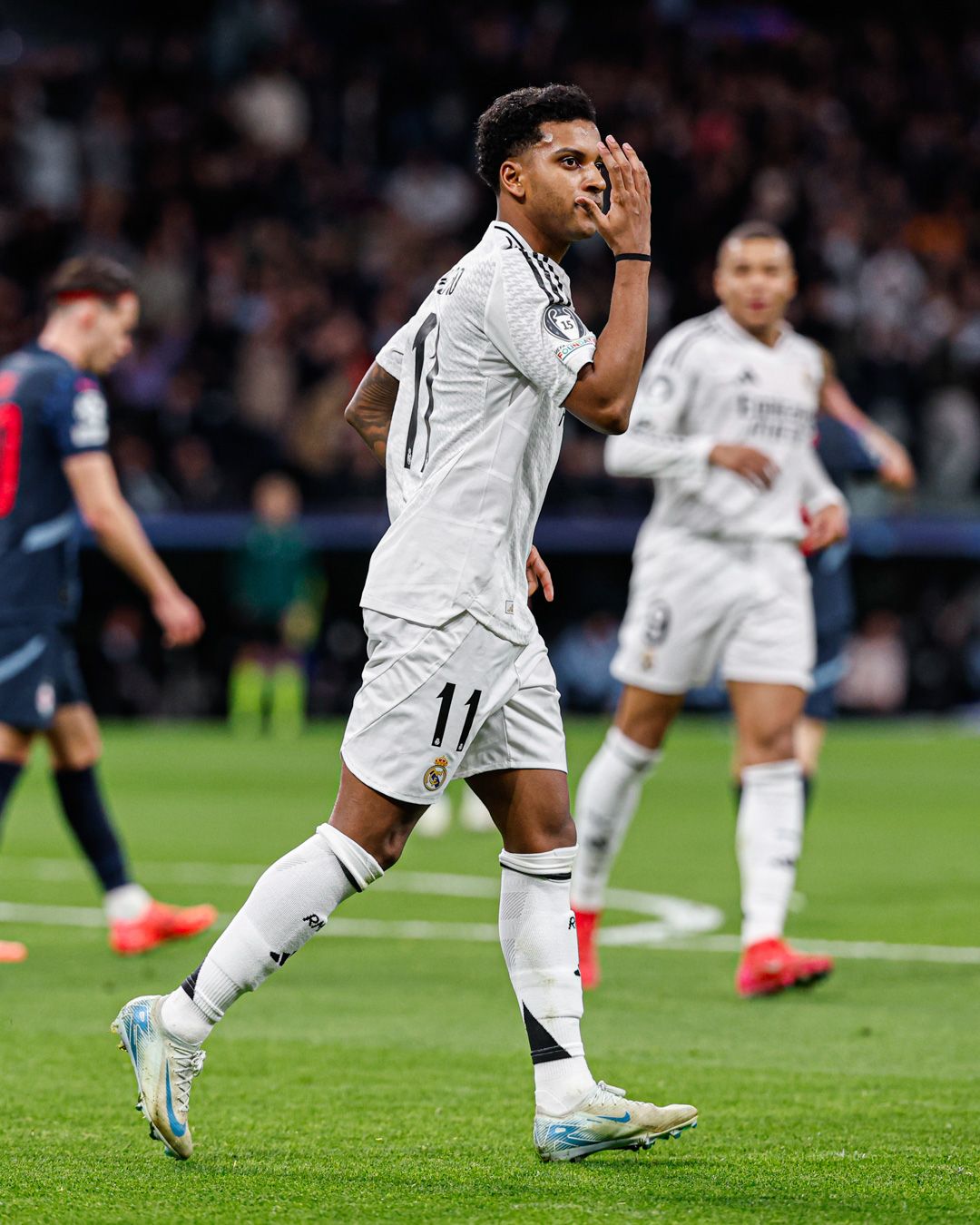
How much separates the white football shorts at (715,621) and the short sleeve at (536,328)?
10.2ft

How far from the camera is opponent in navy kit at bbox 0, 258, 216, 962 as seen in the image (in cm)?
747

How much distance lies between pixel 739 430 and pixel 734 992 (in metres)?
2.07

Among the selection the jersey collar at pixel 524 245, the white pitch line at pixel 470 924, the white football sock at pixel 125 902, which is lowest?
the white pitch line at pixel 470 924

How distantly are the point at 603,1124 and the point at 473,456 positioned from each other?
1.50 metres

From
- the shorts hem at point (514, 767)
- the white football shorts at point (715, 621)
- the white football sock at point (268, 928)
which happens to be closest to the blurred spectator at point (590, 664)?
the white football shorts at point (715, 621)

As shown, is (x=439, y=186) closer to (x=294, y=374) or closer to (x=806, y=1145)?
(x=294, y=374)

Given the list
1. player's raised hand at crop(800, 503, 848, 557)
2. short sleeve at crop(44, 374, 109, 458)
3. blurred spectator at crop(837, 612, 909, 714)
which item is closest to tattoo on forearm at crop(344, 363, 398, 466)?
short sleeve at crop(44, 374, 109, 458)

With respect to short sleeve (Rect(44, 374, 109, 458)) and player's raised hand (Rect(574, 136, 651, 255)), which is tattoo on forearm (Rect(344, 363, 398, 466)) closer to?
player's raised hand (Rect(574, 136, 651, 255))

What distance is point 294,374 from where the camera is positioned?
2219 centimetres

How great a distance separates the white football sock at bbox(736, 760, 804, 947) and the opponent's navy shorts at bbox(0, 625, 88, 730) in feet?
8.61

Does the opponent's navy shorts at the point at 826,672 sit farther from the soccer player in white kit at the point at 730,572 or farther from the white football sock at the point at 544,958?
the white football sock at the point at 544,958

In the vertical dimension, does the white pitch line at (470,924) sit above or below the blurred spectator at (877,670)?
above

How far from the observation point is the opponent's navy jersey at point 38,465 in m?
7.50

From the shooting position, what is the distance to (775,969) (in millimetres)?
6785
